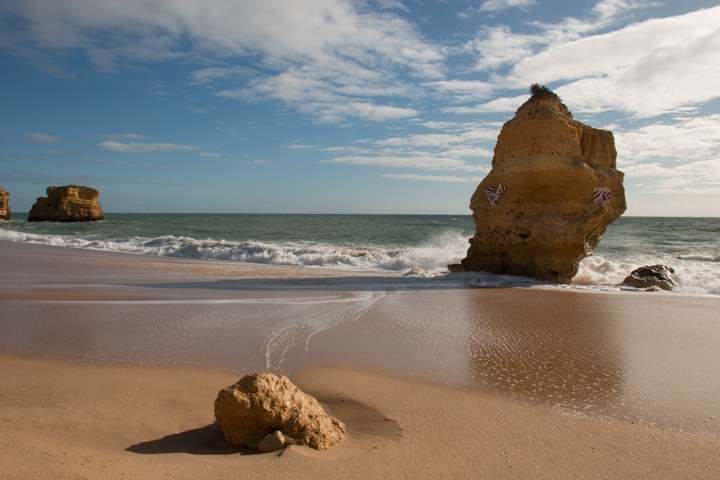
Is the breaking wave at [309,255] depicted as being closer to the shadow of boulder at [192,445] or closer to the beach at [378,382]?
the beach at [378,382]

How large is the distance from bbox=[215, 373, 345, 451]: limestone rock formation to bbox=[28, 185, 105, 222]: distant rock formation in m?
60.4

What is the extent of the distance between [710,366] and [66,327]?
7.49 meters

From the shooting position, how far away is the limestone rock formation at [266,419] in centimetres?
274

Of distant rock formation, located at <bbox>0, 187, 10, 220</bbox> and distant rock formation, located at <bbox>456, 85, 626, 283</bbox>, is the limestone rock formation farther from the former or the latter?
distant rock formation, located at <bbox>0, 187, 10, 220</bbox>

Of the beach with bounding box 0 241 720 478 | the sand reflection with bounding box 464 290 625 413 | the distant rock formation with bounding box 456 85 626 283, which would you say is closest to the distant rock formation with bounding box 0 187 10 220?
the beach with bounding box 0 241 720 478

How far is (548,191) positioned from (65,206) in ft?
187

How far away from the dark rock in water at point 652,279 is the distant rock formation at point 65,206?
58.8 metres

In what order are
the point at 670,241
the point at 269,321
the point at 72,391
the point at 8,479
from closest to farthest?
the point at 8,479 → the point at 72,391 → the point at 269,321 → the point at 670,241

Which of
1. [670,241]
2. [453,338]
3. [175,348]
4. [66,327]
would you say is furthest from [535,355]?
[670,241]

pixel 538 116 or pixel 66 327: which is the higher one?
pixel 538 116

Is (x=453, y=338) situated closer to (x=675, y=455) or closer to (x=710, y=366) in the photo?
(x=710, y=366)

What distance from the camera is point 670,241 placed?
29.7 metres

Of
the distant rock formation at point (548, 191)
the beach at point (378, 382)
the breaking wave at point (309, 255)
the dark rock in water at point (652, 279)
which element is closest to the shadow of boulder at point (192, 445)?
the beach at point (378, 382)

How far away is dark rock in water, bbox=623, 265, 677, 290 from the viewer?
10719mm
